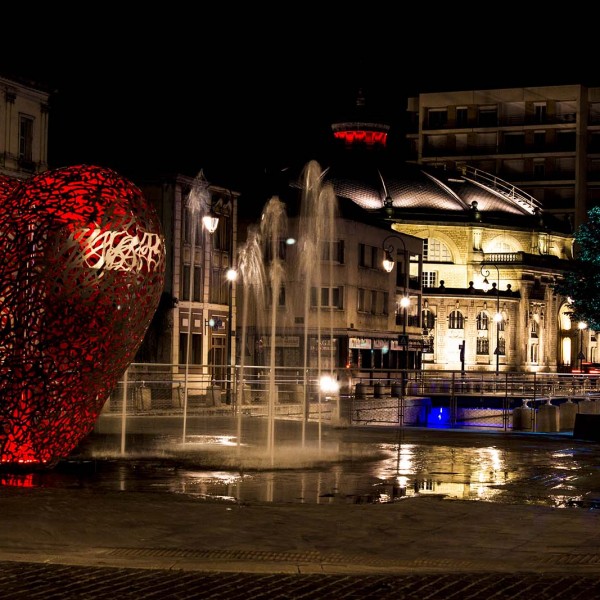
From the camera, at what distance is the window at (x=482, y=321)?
381ft

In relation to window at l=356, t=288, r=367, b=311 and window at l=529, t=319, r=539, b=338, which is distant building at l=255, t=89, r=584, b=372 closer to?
window at l=529, t=319, r=539, b=338

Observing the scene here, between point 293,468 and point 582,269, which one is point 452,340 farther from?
point 293,468

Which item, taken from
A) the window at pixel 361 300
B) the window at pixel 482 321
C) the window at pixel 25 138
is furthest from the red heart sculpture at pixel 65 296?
the window at pixel 482 321

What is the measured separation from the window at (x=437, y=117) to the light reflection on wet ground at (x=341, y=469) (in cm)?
11770

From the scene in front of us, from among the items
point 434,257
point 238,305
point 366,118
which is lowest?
point 238,305

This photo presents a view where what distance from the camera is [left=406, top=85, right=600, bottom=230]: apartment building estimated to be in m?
136

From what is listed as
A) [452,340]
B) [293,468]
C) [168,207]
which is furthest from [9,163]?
[452,340]

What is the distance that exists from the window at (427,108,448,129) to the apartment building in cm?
49

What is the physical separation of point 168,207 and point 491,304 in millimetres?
60140

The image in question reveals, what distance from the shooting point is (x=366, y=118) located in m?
138

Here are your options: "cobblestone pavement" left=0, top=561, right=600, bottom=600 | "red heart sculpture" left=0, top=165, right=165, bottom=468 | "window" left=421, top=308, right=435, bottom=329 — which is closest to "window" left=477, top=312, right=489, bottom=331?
"window" left=421, top=308, right=435, bottom=329

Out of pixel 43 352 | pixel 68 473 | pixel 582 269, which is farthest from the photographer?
pixel 582 269

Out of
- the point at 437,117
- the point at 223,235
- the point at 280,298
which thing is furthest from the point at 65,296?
the point at 437,117

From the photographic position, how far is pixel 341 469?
1909cm
